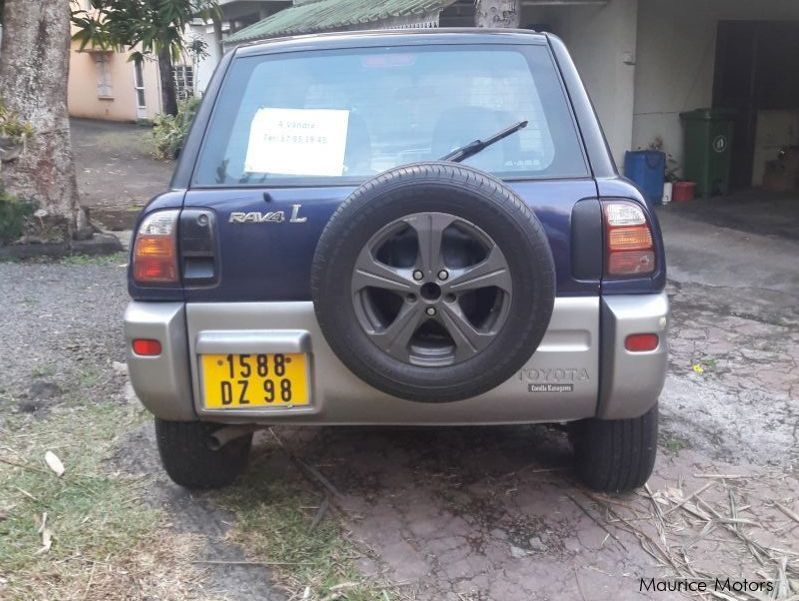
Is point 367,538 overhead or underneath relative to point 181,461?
underneath

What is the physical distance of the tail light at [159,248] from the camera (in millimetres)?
2812

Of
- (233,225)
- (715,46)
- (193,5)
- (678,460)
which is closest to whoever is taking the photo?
(233,225)

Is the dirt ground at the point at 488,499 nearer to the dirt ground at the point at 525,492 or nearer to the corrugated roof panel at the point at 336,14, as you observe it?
the dirt ground at the point at 525,492

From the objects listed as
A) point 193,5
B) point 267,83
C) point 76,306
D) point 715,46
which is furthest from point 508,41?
point 715,46

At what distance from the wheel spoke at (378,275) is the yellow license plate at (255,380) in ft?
1.30

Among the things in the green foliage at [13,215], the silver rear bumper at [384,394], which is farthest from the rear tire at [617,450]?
the green foliage at [13,215]

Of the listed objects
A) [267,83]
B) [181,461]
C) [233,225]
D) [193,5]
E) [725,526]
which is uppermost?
[193,5]

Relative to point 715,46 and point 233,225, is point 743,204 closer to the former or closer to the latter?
point 715,46

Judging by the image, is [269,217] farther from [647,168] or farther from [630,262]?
[647,168]

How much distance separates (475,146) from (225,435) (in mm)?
1436

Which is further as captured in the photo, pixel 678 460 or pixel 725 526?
pixel 678 460

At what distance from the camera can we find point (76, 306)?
5.91 metres

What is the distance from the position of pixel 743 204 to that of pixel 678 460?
733cm

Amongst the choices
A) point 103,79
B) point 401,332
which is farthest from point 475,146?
point 103,79
